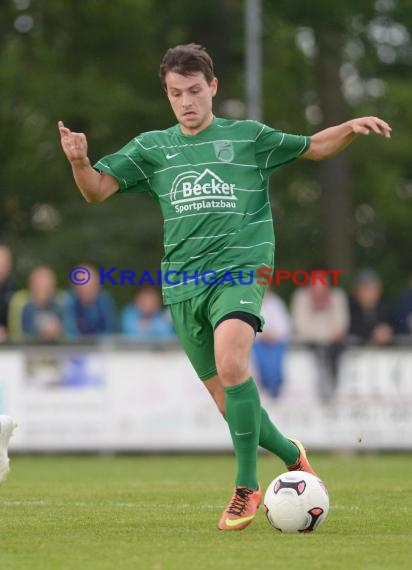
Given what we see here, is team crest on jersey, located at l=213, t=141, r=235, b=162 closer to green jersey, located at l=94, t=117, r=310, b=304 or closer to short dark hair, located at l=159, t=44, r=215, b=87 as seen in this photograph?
green jersey, located at l=94, t=117, r=310, b=304

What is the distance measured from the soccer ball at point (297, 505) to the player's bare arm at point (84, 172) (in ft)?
6.31

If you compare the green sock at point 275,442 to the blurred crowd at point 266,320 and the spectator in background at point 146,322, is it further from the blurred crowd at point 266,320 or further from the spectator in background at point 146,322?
the spectator in background at point 146,322

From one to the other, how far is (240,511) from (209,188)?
178cm

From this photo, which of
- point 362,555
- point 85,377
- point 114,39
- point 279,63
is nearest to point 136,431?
point 85,377

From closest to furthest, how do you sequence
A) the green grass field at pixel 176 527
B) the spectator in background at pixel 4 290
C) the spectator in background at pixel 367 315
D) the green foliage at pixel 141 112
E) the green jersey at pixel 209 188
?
the green grass field at pixel 176 527
the green jersey at pixel 209 188
the spectator in background at pixel 4 290
the spectator in background at pixel 367 315
the green foliage at pixel 141 112

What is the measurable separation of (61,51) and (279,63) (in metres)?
4.75

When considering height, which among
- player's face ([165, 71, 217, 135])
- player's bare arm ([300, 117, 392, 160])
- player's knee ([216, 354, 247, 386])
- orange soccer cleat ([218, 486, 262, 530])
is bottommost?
orange soccer cleat ([218, 486, 262, 530])

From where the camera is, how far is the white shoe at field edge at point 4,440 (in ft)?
25.9

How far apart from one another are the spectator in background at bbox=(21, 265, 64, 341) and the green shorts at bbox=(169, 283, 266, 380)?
8478 mm

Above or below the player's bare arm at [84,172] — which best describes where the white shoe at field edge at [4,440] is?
below

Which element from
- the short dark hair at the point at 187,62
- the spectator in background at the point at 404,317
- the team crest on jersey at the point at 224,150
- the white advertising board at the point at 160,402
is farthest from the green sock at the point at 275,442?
the spectator in background at the point at 404,317

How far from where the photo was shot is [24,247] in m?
27.1

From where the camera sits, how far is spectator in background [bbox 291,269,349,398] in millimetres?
16641

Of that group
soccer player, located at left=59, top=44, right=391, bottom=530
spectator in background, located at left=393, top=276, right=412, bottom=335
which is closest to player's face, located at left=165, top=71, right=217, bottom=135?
soccer player, located at left=59, top=44, right=391, bottom=530
